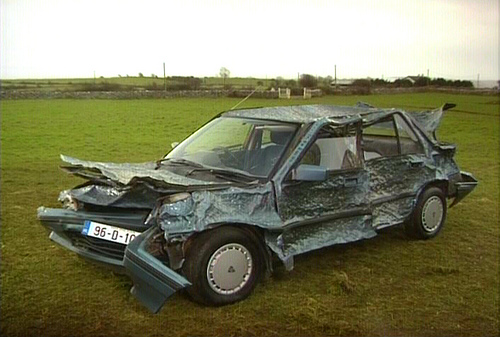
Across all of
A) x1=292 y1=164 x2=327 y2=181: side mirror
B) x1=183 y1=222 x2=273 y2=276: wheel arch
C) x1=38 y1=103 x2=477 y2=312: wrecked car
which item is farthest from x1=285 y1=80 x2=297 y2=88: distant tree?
x1=183 y1=222 x2=273 y2=276: wheel arch

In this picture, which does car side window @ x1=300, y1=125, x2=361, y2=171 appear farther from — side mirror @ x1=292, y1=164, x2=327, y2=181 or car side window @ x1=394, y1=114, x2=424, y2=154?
car side window @ x1=394, y1=114, x2=424, y2=154

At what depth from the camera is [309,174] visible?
418 centimetres

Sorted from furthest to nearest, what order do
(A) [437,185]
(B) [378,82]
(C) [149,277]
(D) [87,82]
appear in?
(D) [87,82] → (B) [378,82] → (A) [437,185] → (C) [149,277]

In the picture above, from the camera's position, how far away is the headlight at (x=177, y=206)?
361cm

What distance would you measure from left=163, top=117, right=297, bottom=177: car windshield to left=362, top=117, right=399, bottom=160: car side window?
0.84m

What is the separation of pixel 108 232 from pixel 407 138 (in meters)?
3.22

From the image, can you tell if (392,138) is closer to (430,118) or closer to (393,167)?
(393,167)

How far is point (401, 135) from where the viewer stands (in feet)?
18.1

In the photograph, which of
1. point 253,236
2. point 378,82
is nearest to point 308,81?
point 378,82

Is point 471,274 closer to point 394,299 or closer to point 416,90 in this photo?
point 394,299

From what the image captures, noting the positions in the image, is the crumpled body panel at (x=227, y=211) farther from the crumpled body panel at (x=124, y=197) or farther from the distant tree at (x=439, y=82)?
the distant tree at (x=439, y=82)

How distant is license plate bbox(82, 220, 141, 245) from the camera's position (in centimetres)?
379

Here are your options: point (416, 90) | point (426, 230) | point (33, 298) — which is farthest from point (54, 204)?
point (416, 90)

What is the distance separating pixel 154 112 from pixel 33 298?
744 cm
